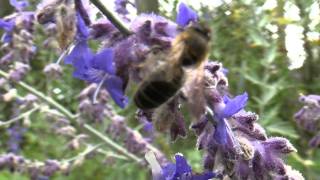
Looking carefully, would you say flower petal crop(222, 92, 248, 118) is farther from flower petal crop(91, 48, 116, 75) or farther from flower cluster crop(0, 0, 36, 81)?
flower cluster crop(0, 0, 36, 81)

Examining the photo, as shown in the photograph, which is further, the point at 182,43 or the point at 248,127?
the point at 248,127

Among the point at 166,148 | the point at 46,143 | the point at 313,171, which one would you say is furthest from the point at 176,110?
the point at 46,143

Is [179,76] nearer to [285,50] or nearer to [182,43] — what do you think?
[182,43]

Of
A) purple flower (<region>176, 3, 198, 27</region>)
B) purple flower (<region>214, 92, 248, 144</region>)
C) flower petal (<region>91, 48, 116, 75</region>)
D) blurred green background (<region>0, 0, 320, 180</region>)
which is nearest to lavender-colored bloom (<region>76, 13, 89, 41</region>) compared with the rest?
flower petal (<region>91, 48, 116, 75</region>)

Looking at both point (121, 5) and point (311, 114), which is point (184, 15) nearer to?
point (121, 5)

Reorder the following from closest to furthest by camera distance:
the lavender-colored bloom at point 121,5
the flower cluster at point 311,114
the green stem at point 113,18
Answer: the green stem at point 113,18
the lavender-colored bloom at point 121,5
the flower cluster at point 311,114

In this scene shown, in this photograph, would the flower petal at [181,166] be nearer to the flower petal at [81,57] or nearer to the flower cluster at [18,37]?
the flower petal at [81,57]

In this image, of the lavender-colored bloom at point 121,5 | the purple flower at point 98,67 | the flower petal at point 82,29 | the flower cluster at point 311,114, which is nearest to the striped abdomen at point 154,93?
the purple flower at point 98,67
